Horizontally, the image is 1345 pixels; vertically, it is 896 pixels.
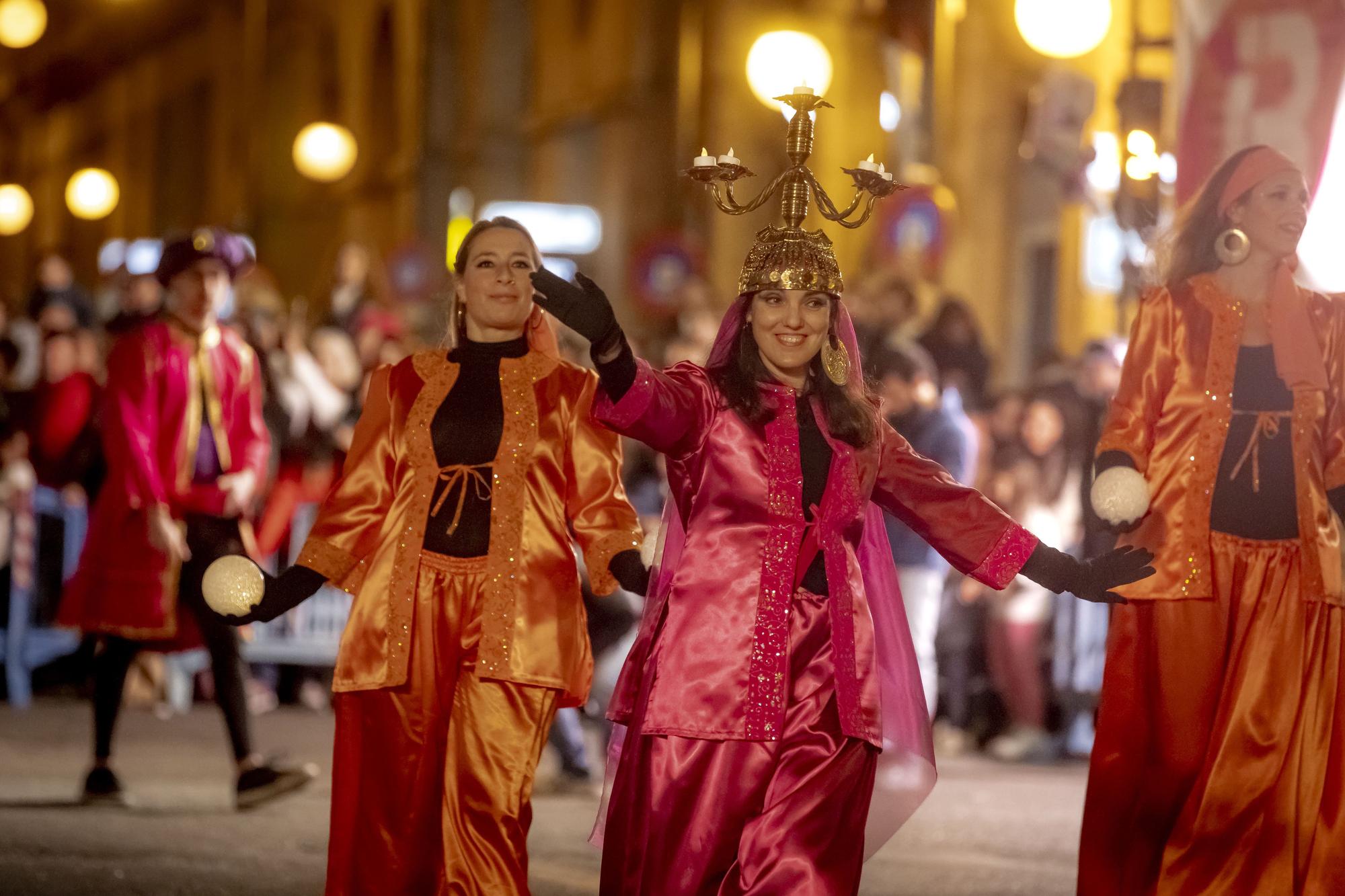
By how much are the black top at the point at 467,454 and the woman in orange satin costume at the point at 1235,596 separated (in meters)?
1.71

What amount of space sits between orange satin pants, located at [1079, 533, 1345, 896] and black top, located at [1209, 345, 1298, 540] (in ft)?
0.18

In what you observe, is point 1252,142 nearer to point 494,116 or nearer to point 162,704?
point 162,704

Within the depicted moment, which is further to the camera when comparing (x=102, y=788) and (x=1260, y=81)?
(x=1260, y=81)

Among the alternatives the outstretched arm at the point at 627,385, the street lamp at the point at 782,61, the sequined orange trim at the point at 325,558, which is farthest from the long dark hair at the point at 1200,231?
the street lamp at the point at 782,61

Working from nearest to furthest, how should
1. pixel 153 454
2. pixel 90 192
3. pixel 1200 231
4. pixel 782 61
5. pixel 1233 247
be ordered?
pixel 1233 247, pixel 1200 231, pixel 153 454, pixel 782 61, pixel 90 192

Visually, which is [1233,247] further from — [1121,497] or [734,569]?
[734,569]

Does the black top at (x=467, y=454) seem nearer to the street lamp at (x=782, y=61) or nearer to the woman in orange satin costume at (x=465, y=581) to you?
the woman in orange satin costume at (x=465, y=581)

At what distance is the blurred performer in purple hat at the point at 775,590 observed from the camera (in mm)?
4703

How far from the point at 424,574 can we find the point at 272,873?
1.65 metres

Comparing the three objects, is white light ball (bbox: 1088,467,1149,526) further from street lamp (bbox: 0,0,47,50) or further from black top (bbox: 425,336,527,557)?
street lamp (bbox: 0,0,47,50)

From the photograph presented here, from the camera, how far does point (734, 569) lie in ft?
15.7

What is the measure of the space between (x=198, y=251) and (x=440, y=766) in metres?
2.99

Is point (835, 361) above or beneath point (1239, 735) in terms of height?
above

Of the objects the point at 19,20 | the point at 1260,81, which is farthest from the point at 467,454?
the point at 19,20
